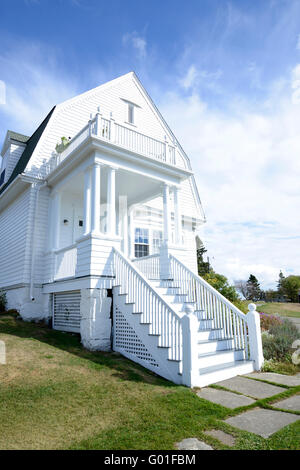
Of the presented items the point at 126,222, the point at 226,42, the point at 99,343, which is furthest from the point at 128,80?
the point at 99,343

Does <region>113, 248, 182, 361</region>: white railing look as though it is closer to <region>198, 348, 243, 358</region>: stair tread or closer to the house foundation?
the house foundation

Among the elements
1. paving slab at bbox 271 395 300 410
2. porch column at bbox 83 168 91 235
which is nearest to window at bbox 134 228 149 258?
porch column at bbox 83 168 91 235

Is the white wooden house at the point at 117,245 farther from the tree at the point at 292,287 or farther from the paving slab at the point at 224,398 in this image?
the tree at the point at 292,287

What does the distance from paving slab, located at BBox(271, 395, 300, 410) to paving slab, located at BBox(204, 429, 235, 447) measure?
4.29 feet

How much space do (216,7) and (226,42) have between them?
2.30ft

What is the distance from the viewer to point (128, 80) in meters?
13.2

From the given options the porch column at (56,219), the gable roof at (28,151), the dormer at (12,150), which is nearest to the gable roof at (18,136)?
the dormer at (12,150)

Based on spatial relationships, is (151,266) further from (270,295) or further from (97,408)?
(270,295)

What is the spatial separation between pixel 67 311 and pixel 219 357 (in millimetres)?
4837

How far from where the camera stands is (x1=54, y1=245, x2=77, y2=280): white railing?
8.84 metres

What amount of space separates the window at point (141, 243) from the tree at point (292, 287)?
24.4 m

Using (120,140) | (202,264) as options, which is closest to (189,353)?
(120,140)

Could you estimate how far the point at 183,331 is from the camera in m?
5.17
